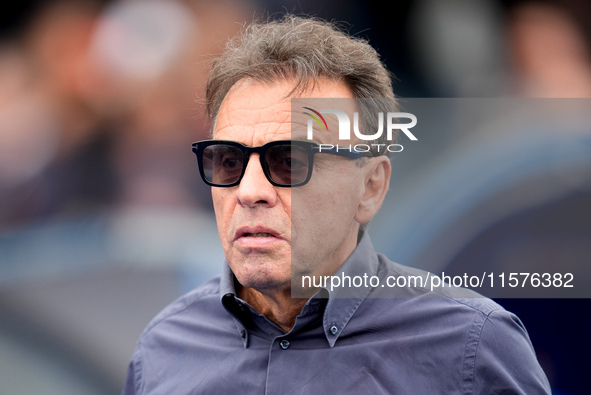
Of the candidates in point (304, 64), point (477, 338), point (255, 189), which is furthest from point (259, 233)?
point (477, 338)

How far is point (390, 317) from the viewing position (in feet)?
5.66

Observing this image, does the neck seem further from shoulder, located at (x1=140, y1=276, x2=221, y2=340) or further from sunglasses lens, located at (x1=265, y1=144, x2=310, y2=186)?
sunglasses lens, located at (x1=265, y1=144, x2=310, y2=186)

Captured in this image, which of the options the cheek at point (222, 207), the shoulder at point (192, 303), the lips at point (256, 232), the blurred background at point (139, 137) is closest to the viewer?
the lips at point (256, 232)

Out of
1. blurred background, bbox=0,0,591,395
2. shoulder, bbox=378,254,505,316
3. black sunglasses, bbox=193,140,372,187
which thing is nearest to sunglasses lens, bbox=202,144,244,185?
black sunglasses, bbox=193,140,372,187

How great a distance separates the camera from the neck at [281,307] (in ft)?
5.98

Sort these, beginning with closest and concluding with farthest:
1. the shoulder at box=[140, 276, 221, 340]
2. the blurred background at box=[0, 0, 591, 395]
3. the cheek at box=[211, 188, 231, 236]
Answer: the cheek at box=[211, 188, 231, 236] < the shoulder at box=[140, 276, 221, 340] < the blurred background at box=[0, 0, 591, 395]

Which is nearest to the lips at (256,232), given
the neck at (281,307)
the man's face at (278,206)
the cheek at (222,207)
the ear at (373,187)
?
the man's face at (278,206)

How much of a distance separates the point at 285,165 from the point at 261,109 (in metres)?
0.23

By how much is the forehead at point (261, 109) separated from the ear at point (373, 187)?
10.8 inches

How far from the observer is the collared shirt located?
5.29 feet

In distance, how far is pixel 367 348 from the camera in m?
1.68

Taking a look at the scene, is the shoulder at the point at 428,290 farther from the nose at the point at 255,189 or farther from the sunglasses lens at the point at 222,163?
the sunglasses lens at the point at 222,163

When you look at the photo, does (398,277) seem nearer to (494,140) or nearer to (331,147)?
(331,147)

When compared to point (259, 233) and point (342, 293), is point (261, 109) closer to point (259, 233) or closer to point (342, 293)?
point (259, 233)
